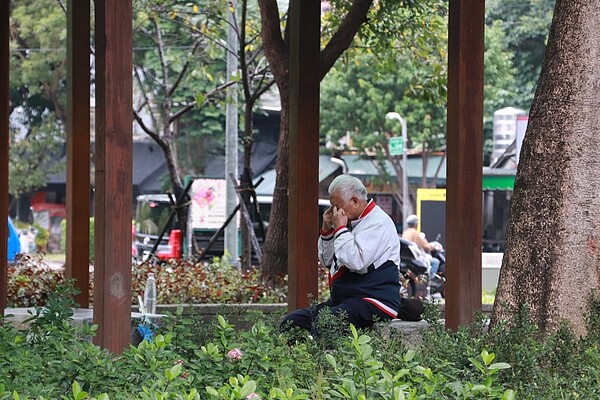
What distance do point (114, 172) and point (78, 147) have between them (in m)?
3.61

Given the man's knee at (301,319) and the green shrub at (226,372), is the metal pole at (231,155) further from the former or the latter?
the green shrub at (226,372)

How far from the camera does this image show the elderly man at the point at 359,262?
7.50m

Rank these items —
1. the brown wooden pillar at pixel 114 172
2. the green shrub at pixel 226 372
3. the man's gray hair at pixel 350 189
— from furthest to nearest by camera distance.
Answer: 1. the man's gray hair at pixel 350 189
2. the brown wooden pillar at pixel 114 172
3. the green shrub at pixel 226 372

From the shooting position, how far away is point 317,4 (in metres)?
8.44

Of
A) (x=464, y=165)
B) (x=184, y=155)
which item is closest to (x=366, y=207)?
(x=464, y=165)

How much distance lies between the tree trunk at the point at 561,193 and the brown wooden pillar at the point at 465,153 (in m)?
1.12

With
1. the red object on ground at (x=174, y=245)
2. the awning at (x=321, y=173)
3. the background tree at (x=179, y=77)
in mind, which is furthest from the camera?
the awning at (x=321, y=173)

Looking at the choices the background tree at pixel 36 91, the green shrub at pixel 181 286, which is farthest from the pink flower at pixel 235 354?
the background tree at pixel 36 91

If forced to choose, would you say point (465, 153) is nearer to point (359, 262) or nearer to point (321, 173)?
point (359, 262)

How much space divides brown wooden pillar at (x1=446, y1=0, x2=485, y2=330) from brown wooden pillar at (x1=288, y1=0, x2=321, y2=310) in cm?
131

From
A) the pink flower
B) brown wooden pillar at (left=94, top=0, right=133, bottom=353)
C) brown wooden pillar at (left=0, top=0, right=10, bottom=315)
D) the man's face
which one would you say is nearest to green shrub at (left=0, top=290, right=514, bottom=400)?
the pink flower

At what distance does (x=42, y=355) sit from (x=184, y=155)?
36174mm

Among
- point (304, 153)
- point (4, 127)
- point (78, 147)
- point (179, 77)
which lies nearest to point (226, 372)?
point (304, 153)

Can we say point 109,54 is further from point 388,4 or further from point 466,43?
point 388,4
